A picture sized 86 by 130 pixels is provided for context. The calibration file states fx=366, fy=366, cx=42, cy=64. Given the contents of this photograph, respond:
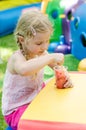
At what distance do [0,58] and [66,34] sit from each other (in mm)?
697

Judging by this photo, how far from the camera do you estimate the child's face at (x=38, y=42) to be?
1.67 m

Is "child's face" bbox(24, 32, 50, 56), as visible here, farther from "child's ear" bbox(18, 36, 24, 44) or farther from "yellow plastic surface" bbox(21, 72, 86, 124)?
"yellow plastic surface" bbox(21, 72, 86, 124)

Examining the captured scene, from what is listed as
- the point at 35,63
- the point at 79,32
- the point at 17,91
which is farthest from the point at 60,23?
the point at 35,63

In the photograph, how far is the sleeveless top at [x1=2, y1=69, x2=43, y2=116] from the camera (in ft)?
5.94

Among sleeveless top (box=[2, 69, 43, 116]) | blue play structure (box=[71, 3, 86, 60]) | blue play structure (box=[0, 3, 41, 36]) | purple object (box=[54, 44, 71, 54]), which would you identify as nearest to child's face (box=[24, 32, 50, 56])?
sleeveless top (box=[2, 69, 43, 116])

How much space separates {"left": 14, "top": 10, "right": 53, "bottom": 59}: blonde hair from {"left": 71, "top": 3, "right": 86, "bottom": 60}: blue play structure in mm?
1518

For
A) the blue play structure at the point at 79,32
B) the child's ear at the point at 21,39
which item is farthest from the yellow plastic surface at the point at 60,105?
the blue play structure at the point at 79,32

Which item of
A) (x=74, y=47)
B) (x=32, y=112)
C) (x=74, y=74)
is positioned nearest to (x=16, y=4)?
(x=74, y=47)

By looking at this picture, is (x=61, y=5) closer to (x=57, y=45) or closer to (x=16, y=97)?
(x=57, y=45)

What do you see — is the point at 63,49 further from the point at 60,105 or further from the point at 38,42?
the point at 60,105

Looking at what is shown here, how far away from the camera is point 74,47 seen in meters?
3.40

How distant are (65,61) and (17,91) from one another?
1.50 m

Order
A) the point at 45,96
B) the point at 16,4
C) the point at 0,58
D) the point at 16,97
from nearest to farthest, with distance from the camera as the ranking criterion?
the point at 45,96 < the point at 16,97 < the point at 0,58 < the point at 16,4

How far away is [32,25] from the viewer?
1.67m
